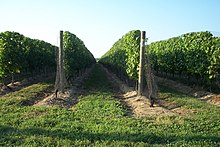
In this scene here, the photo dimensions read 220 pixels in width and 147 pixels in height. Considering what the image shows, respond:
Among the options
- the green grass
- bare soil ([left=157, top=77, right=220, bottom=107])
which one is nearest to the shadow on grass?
the green grass

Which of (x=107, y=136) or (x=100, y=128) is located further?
(x=100, y=128)

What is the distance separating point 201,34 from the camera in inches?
1236

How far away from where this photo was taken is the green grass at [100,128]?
10.2 meters

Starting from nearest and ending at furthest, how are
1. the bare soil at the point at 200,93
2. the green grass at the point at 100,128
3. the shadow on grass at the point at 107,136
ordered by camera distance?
1. the green grass at the point at 100,128
2. the shadow on grass at the point at 107,136
3. the bare soil at the point at 200,93

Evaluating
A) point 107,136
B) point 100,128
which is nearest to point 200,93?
point 100,128

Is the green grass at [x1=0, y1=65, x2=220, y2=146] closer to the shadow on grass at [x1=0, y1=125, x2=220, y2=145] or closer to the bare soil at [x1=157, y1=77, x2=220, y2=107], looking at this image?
the shadow on grass at [x1=0, y1=125, x2=220, y2=145]

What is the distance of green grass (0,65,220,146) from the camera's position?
33.5ft

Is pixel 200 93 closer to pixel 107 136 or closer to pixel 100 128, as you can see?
pixel 100 128

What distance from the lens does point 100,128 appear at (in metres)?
11.9

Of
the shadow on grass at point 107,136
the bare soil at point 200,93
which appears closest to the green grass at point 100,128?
the shadow on grass at point 107,136

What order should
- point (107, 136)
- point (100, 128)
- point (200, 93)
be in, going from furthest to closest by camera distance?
point (200, 93)
point (100, 128)
point (107, 136)

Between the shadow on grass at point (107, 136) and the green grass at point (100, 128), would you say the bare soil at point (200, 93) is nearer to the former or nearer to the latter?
the green grass at point (100, 128)

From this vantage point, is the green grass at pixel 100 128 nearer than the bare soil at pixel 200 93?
Yes

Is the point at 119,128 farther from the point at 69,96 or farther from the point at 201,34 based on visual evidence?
the point at 201,34
